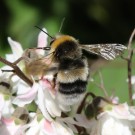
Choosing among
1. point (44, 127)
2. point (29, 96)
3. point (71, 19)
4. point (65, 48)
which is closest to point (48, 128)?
point (44, 127)

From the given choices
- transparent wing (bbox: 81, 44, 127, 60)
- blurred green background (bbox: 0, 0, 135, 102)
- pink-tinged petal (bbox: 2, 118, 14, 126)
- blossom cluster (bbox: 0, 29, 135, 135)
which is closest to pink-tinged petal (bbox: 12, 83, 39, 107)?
blossom cluster (bbox: 0, 29, 135, 135)

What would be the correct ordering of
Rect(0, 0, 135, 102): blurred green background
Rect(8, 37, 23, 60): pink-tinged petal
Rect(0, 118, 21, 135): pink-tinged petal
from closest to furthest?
Rect(0, 118, 21, 135): pink-tinged petal, Rect(8, 37, 23, 60): pink-tinged petal, Rect(0, 0, 135, 102): blurred green background

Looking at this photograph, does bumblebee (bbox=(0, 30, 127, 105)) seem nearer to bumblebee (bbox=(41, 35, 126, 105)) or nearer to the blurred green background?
bumblebee (bbox=(41, 35, 126, 105))

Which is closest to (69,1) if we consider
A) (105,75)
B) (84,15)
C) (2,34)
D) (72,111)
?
(84,15)

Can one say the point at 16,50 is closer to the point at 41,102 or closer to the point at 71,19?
the point at 41,102

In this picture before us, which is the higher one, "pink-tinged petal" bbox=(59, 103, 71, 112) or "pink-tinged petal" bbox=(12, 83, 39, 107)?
"pink-tinged petal" bbox=(12, 83, 39, 107)

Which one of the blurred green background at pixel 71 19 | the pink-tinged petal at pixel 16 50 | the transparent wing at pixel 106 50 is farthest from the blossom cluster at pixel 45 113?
the blurred green background at pixel 71 19
